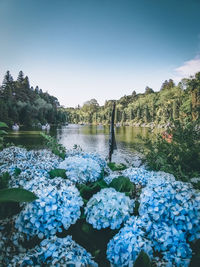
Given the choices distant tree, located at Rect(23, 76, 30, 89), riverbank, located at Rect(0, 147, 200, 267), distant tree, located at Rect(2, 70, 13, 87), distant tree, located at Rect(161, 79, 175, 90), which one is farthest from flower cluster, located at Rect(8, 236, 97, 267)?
distant tree, located at Rect(161, 79, 175, 90)

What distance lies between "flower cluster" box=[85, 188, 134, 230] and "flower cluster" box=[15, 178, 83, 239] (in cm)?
11

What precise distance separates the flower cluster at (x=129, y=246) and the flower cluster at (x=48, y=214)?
31cm

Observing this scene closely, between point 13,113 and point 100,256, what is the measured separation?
169 ft

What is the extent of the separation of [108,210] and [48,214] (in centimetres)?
38

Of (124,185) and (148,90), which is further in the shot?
(148,90)

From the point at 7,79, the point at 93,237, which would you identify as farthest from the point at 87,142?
the point at 7,79

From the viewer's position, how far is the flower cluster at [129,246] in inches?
34.9

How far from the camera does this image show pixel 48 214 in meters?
1.04

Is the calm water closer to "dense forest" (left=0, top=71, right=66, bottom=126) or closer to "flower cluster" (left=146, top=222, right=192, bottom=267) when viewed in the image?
"flower cluster" (left=146, top=222, right=192, bottom=267)

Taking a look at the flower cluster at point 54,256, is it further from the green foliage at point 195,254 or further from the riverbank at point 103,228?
the green foliage at point 195,254

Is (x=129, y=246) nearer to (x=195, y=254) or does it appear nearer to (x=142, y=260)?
(x=142, y=260)

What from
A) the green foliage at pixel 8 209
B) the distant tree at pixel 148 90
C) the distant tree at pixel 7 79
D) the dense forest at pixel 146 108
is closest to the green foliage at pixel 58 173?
the green foliage at pixel 8 209

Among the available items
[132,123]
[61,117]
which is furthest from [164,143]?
[132,123]

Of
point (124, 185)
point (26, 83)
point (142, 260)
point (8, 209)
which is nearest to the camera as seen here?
point (142, 260)
